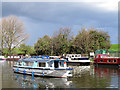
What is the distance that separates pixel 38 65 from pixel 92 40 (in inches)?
2167

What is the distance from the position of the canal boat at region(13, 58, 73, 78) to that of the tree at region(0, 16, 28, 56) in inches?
2283

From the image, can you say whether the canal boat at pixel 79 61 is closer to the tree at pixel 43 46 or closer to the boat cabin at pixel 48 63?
the tree at pixel 43 46

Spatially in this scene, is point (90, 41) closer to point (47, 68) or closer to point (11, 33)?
point (11, 33)

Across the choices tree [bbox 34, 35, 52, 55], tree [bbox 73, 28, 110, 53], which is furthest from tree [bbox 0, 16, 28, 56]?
tree [bbox 73, 28, 110, 53]

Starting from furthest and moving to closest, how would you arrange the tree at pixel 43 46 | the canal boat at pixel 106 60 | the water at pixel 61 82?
the tree at pixel 43 46, the canal boat at pixel 106 60, the water at pixel 61 82

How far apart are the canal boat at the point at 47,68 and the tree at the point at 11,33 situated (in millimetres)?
57976

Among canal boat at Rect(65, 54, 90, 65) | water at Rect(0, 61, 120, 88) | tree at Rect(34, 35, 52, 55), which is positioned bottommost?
water at Rect(0, 61, 120, 88)

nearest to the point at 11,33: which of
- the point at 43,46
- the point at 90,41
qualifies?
the point at 43,46

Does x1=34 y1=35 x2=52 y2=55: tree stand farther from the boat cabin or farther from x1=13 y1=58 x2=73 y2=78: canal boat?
the boat cabin

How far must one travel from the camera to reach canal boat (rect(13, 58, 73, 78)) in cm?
3203

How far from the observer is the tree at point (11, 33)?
9162 centimetres

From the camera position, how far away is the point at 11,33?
311ft

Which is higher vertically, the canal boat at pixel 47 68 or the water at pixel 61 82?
the canal boat at pixel 47 68

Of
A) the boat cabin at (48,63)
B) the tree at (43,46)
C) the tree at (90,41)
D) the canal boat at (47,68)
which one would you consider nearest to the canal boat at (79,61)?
the tree at (90,41)
